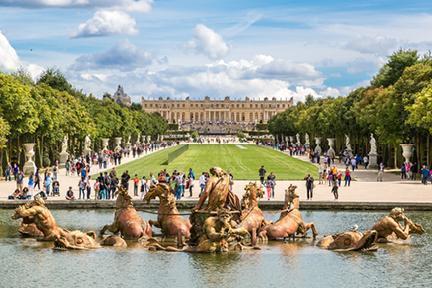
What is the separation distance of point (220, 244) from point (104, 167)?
163ft

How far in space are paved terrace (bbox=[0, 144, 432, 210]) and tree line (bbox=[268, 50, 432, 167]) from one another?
6.21 metres

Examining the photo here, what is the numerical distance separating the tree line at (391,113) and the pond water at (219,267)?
32580mm

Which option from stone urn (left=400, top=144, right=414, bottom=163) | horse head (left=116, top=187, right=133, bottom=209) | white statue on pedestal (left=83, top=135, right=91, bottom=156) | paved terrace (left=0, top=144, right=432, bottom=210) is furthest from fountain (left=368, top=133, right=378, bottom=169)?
horse head (left=116, top=187, right=133, bottom=209)

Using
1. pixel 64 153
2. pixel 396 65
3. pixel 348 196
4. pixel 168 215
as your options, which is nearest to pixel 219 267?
pixel 168 215

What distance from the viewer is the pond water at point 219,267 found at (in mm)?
22984

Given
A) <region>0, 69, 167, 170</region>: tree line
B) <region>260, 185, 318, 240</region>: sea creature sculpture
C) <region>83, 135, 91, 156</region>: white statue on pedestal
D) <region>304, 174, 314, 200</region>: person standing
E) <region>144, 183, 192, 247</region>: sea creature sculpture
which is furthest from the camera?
<region>83, 135, 91, 156</region>: white statue on pedestal

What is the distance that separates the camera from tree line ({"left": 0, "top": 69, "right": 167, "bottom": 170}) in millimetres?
62531

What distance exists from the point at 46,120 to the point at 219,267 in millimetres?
48231

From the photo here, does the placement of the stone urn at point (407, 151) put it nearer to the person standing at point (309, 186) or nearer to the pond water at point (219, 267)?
the person standing at point (309, 186)

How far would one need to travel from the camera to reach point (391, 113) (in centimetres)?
6869

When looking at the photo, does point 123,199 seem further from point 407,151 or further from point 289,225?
point 407,151

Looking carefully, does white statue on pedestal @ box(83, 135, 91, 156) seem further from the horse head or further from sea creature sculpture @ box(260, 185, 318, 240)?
sea creature sculpture @ box(260, 185, 318, 240)

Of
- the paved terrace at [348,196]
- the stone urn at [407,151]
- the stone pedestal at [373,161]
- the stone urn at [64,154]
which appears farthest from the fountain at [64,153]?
the stone urn at [407,151]

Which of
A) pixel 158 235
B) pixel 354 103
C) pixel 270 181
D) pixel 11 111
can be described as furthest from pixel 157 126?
pixel 158 235
